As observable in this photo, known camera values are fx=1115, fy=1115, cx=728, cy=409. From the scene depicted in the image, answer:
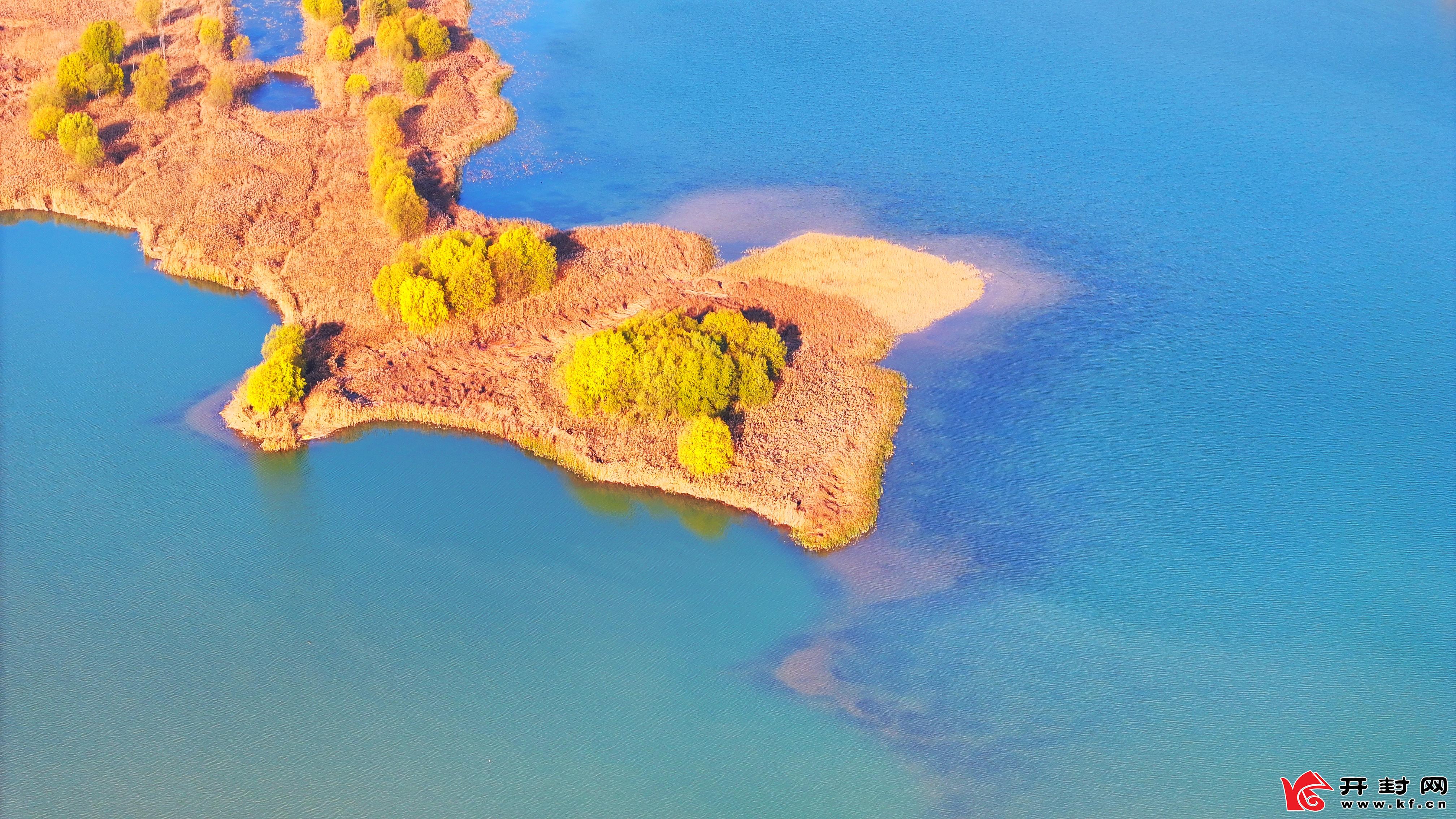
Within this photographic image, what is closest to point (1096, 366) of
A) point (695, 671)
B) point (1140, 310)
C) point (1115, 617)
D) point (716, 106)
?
point (1140, 310)

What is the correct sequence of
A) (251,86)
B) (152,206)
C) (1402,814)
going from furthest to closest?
(251,86) → (152,206) → (1402,814)

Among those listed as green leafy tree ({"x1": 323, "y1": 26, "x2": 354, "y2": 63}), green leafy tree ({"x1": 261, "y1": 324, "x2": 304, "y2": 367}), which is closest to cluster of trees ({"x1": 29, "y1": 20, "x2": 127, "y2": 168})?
green leafy tree ({"x1": 323, "y1": 26, "x2": 354, "y2": 63})

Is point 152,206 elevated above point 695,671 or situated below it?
above

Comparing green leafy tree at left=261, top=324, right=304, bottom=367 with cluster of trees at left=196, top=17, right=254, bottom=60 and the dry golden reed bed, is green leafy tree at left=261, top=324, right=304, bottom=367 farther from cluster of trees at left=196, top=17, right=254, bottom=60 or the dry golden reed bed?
cluster of trees at left=196, top=17, right=254, bottom=60

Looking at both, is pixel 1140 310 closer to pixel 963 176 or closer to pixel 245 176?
pixel 963 176

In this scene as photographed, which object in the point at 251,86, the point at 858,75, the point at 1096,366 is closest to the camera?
the point at 1096,366

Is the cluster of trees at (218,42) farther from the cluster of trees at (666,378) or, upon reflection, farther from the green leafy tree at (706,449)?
the green leafy tree at (706,449)

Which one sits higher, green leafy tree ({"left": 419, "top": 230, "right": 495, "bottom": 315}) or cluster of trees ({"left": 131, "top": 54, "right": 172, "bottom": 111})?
cluster of trees ({"left": 131, "top": 54, "right": 172, "bottom": 111})
